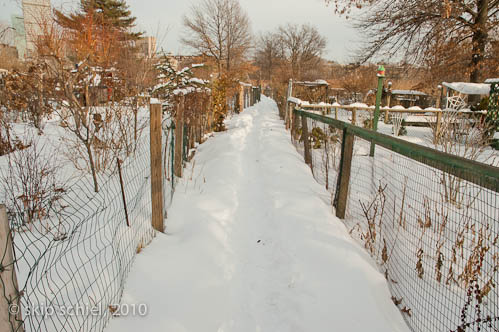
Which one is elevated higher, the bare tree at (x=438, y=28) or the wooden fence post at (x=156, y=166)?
the bare tree at (x=438, y=28)

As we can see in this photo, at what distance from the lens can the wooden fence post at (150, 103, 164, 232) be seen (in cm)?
299

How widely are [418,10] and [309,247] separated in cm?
1417

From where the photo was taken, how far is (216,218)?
3.55 meters

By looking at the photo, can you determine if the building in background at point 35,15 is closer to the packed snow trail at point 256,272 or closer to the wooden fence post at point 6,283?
the packed snow trail at point 256,272

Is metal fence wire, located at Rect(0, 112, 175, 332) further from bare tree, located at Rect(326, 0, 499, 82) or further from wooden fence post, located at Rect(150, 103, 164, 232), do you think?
bare tree, located at Rect(326, 0, 499, 82)

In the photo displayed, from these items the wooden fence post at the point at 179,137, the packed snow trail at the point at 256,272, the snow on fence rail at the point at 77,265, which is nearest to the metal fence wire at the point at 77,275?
the snow on fence rail at the point at 77,265

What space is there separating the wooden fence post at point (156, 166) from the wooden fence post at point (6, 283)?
6.69 ft

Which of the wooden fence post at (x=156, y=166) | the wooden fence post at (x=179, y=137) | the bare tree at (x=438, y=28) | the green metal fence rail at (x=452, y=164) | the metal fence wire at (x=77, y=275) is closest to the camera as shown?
the green metal fence rail at (x=452, y=164)

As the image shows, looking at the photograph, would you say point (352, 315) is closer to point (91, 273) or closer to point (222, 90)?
point (91, 273)

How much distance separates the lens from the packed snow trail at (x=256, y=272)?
2057 mm

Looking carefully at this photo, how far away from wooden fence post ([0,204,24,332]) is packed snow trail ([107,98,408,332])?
3.14 ft

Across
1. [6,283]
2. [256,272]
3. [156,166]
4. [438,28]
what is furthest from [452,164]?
[438,28]

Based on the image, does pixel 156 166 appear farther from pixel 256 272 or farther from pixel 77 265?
pixel 256 272

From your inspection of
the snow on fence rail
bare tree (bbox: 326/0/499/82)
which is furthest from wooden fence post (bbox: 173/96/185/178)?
bare tree (bbox: 326/0/499/82)
